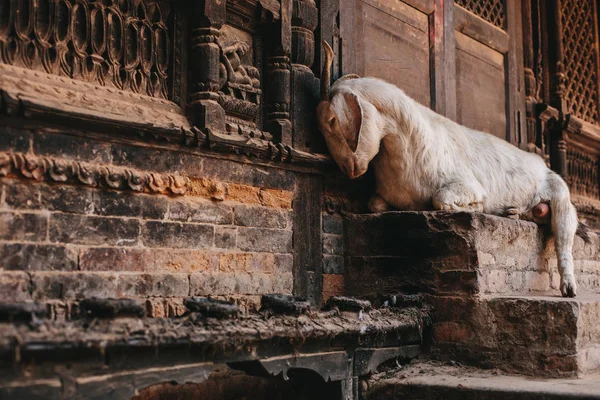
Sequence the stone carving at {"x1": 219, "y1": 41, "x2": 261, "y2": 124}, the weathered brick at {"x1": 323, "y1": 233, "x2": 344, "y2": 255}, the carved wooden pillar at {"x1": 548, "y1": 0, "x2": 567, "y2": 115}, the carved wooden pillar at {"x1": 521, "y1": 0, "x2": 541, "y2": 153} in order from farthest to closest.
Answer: the carved wooden pillar at {"x1": 548, "y1": 0, "x2": 567, "y2": 115}
the carved wooden pillar at {"x1": 521, "y1": 0, "x2": 541, "y2": 153}
the weathered brick at {"x1": 323, "y1": 233, "x2": 344, "y2": 255}
the stone carving at {"x1": 219, "y1": 41, "x2": 261, "y2": 124}

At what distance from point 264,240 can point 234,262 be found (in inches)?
14.4

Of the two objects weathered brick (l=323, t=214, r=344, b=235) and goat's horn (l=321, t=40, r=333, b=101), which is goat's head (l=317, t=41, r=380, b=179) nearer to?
goat's horn (l=321, t=40, r=333, b=101)

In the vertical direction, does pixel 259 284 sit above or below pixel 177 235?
below

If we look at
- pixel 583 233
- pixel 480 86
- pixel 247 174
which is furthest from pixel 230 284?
pixel 480 86

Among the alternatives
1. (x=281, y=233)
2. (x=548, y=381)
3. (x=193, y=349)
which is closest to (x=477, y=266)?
(x=548, y=381)

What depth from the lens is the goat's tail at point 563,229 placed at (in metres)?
6.05

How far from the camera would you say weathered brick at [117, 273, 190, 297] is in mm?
4402

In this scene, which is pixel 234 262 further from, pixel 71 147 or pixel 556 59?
pixel 556 59

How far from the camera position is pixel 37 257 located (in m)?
3.99

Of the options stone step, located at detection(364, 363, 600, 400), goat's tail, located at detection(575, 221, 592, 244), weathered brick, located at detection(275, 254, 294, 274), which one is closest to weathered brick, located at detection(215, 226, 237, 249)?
weathered brick, located at detection(275, 254, 294, 274)

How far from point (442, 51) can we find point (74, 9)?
4.37 meters

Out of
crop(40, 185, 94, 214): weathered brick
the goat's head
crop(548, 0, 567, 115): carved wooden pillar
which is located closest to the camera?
crop(40, 185, 94, 214): weathered brick

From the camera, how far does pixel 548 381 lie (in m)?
4.87

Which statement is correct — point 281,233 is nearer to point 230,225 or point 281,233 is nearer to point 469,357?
point 230,225
